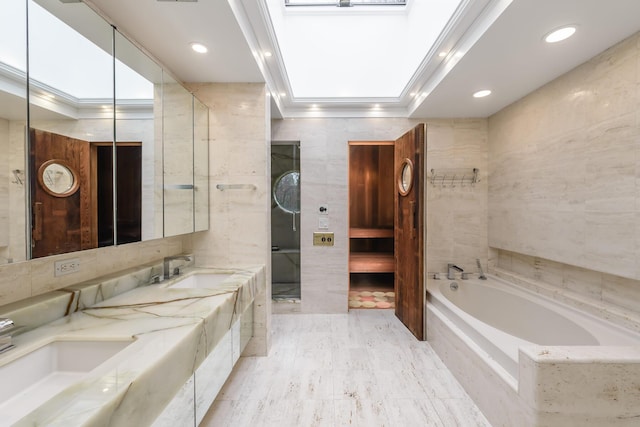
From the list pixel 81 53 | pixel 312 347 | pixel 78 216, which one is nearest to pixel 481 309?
pixel 312 347

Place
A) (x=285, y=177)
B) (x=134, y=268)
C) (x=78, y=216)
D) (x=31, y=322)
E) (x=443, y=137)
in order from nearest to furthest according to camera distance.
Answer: (x=31, y=322)
(x=78, y=216)
(x=134, y=268)
(x=443, y=137)
(x=285, y=177)

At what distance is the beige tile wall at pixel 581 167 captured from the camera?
1604mm

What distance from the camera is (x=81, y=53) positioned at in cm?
124

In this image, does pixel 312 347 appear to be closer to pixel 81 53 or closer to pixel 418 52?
pixel 81 53

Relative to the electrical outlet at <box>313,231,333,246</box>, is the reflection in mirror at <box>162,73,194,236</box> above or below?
above

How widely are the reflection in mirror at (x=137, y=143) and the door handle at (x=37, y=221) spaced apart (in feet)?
1.33

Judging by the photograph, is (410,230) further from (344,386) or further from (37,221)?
(37,221)

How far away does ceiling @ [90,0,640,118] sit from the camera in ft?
4.62

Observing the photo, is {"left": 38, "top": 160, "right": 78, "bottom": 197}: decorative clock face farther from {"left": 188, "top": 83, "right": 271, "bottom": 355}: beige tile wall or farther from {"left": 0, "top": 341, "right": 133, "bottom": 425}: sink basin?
{"left": 188, "top": 83, "right": 271, "bottom": 355}: beige tile wall

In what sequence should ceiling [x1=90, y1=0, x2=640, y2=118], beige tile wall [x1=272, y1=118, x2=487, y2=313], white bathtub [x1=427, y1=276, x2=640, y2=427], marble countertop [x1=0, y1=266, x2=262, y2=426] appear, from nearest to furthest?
marble countertop [x1=0, y1=266, x2=262, y2=426] → white bathtub [x1=427, y1=276, x2=640, y2=427] → ceiling [x1=90, y1=0, x2=640, y2=118] → beige tile wall [x1=272, y1=118, x2=487, y2=313]

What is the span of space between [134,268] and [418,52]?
9.73 ft

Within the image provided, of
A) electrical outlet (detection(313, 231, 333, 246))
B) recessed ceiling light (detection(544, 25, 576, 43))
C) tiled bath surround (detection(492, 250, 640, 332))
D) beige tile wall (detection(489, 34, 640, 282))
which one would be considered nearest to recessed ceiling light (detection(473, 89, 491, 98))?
beige tile wall (detection(489, 34, 640, 282))

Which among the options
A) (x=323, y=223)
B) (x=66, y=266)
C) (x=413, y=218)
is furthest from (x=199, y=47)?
(x=413, y=218)

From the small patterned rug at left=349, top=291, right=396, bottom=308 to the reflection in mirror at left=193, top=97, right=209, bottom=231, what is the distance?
2154mm
